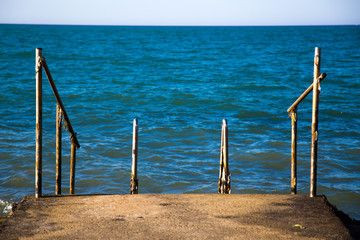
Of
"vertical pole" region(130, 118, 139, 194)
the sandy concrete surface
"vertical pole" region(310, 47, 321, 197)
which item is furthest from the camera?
"vertical pole" region(130, 118, 139, 194)

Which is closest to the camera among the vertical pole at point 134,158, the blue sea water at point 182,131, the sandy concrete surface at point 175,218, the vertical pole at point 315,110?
the sandy concrete surface at point 175,218

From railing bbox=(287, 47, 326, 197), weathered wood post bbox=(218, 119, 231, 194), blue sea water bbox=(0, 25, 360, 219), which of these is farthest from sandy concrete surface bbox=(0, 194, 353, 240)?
blue sea water bbox=(0, 25, 360, 219)

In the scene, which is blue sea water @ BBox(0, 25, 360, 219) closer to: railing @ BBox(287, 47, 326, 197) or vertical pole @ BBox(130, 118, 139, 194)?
railing @ BBox(287, 47, 326, 197)

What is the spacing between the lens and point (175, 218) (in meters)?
5.25

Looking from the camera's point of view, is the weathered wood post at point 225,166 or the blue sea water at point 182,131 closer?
the weathered wood post at point 225,166

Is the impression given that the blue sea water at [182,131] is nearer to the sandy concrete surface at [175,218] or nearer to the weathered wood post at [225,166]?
the weathered wood post at [225,166]

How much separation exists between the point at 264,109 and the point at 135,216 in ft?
43.9

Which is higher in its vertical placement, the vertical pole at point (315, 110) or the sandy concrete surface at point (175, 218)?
the vertical pole at point (315, 110)

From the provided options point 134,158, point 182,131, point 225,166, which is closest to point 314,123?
point 225,166

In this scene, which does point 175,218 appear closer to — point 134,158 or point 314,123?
point 134,158

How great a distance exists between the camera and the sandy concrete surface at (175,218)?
15.9 ft

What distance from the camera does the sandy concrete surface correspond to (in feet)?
15.9

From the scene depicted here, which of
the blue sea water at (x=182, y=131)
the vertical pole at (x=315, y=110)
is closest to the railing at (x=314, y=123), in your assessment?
the vertical pole at (x=315, y=110)

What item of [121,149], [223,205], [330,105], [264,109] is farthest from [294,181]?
[330,105]
